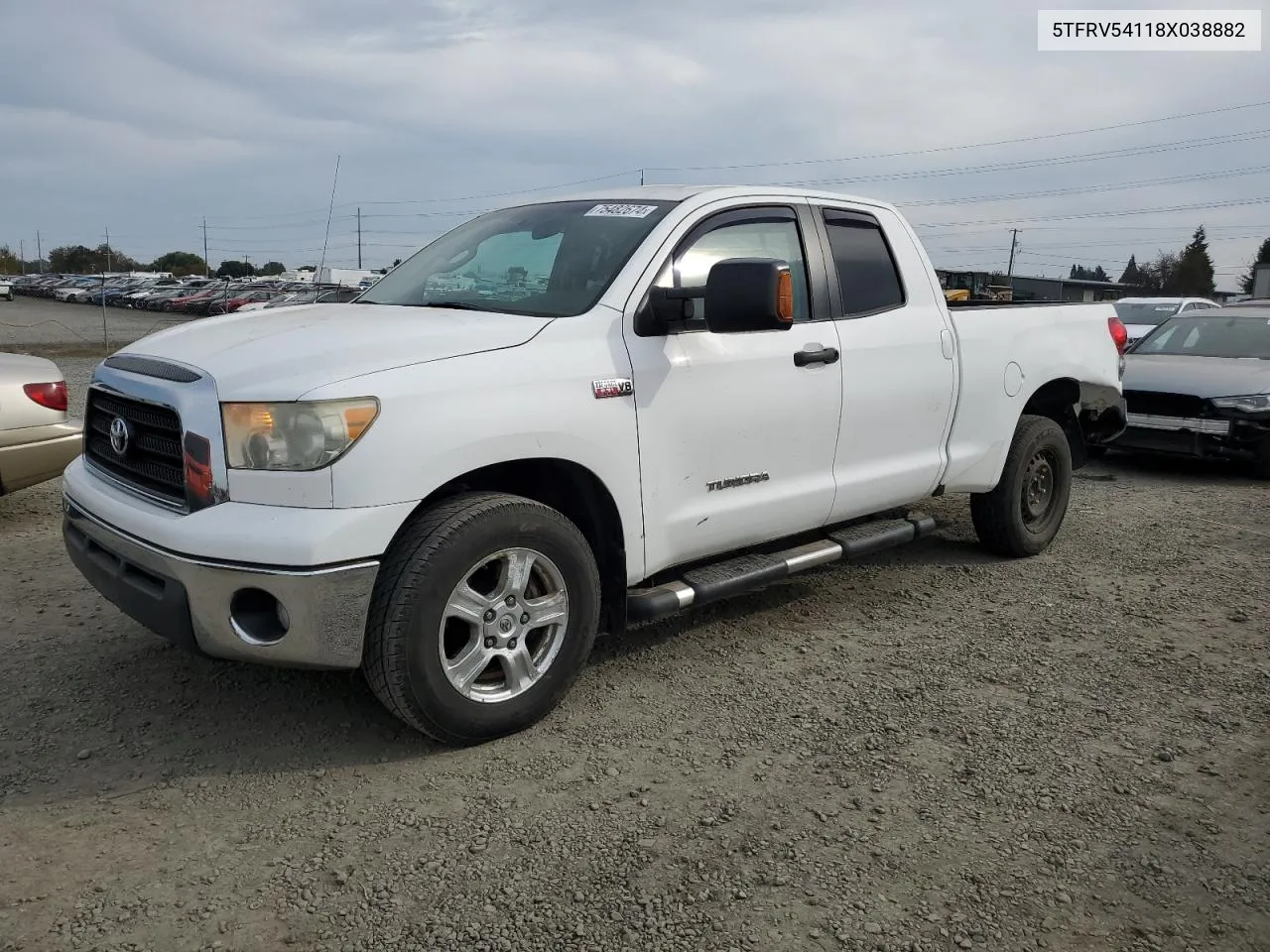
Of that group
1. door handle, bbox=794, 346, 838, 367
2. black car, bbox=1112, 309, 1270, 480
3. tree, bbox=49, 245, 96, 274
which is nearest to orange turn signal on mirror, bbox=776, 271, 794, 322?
door handle, bbox=794, 346, 838, 367

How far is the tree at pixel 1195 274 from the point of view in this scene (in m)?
79.8

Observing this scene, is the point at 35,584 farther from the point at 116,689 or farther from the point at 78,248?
the point at 78,248

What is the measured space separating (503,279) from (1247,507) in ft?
20.3

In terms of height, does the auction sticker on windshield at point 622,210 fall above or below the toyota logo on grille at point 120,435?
above

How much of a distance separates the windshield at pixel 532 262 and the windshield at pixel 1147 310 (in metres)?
16.9

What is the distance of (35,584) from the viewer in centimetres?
512

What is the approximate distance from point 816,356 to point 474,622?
189cm

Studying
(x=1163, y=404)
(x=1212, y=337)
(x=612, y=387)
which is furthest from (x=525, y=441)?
(x=1212, y=337)

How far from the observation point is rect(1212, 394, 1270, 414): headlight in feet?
27.8

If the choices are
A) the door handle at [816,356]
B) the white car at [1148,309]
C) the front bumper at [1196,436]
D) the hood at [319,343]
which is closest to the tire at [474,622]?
the hood at [319,343]

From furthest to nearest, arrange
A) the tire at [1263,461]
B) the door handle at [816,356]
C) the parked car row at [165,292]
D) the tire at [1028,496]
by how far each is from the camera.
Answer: the parked car row at [165,292], the tire at [1263,461], the tire at [1028,496], the door handle at [816,356]

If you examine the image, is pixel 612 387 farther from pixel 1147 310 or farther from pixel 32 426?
Result: pixel 1147 310

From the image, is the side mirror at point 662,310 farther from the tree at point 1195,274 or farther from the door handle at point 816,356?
the tree at point 1195,274

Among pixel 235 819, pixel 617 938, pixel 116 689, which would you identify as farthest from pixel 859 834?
pixel 116 689
